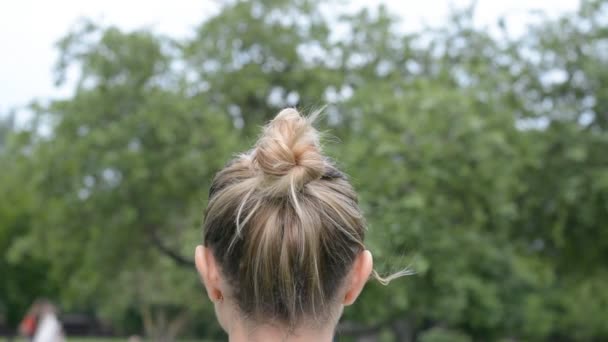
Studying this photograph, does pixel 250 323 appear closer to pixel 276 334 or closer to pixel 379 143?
pixel 276 334

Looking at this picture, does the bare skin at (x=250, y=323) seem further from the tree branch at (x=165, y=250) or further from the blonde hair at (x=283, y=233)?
the tree branch at (x=165, y=250)

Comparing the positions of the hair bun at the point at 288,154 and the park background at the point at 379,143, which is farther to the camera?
the park background at the point at 379,143

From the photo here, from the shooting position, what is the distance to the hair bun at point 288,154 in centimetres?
157

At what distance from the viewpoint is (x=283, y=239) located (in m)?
1.50

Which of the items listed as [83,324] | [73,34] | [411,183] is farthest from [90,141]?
[83,324]

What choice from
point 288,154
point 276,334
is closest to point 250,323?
point 276,334

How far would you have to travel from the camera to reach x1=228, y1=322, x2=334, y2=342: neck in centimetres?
152

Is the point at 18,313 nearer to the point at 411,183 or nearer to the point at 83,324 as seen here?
the point at 83,324

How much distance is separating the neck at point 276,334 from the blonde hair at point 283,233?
0.02 m

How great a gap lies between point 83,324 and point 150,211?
133 ft

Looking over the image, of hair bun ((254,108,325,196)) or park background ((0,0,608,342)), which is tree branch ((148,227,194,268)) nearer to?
park background ((0,0,608,342))

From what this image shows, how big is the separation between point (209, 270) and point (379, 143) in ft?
38.4

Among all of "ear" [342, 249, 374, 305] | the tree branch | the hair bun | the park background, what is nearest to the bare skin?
"ear" [342, 249, 374, 305]

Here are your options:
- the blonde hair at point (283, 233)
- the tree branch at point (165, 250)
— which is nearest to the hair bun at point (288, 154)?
the blonde hair at point (283, 233)
